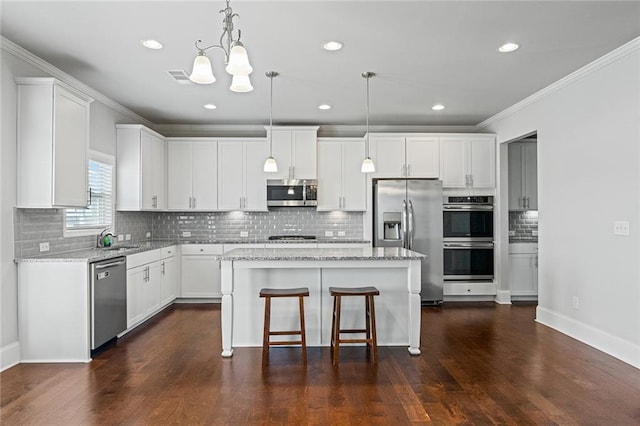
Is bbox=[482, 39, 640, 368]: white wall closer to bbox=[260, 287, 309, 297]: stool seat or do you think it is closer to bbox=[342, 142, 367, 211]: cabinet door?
bbox=[342, 142, 367, 211]: cabinet door

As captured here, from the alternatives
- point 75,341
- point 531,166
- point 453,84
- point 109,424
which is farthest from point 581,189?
point 75,341

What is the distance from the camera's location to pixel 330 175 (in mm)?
6402

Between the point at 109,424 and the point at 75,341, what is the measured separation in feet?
4.57

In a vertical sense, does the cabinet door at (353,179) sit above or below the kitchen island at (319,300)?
Answer: above

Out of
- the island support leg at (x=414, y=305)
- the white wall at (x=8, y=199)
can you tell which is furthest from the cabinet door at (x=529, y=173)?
the white wall at (x=8, y=199)

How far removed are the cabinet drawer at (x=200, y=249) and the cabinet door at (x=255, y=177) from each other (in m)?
0.75

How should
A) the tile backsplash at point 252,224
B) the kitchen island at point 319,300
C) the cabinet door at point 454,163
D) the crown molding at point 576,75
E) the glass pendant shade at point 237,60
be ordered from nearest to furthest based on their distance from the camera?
1. the glass pendant shade at point 237,60
2. the crown molding at point 576,75
3. the kitchen island at point 319,300
4. the cabinet door at point 454,163
5. the tile backsplash at point 252,224

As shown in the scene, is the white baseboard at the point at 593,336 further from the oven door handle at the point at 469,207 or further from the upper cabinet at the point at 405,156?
the upper cabinet at the point at 405,156

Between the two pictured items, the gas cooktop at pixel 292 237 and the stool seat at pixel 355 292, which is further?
the gas cooktop at pixel 292 237

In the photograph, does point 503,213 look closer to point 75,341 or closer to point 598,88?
point 598,88

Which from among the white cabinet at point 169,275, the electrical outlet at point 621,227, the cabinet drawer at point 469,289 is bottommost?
the cabinet drawer at point 469,289

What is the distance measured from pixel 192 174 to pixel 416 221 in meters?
3.40

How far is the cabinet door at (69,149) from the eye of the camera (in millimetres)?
3629

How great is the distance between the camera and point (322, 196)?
6.40 metres
